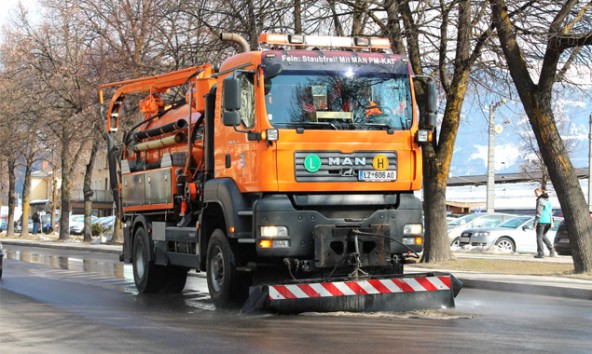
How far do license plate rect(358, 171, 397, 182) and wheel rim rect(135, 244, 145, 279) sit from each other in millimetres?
5326

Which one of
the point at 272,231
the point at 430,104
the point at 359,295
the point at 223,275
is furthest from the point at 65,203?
the point at 359,295

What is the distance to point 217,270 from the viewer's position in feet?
39.3

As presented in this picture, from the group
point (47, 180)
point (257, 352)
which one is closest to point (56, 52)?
point (257, 352)

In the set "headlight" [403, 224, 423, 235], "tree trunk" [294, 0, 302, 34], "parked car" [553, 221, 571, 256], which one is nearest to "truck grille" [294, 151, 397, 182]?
"headlight" [403, 224, 423, 235]

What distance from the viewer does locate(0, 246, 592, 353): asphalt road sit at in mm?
8516

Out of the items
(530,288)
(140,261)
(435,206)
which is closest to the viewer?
(530,288)

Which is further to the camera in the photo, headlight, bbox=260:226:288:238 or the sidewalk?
the sidewalk

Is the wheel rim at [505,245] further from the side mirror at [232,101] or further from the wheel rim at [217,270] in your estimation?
the side mirror at [232,101]

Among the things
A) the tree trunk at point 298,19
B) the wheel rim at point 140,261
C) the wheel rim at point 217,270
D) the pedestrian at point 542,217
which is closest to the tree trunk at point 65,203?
the tree trunk at point 298,19

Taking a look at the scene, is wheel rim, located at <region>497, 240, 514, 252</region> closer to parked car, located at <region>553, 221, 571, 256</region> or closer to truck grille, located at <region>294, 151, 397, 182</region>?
parked car, located at <region>553, 221, 571, 256</region>

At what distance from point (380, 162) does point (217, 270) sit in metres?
2.73

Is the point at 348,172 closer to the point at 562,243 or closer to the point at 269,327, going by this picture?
the point at 269,327

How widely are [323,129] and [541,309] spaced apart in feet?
13.9

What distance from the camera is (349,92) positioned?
37.7 ft
